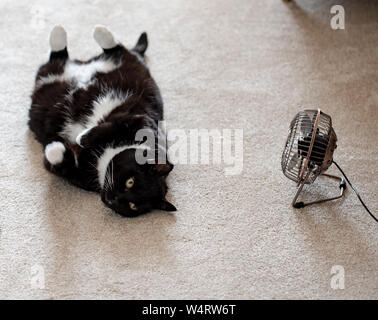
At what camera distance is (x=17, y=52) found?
2.11m

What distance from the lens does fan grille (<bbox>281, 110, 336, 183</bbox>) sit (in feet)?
4.68

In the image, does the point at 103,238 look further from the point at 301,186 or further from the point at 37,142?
the point at 301,186

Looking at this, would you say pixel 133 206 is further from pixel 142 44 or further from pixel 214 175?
pixel 142 44

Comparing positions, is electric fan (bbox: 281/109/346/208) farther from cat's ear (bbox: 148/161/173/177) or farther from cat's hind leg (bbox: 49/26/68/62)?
cat's hind leg (bbox: 49/26/68/62)

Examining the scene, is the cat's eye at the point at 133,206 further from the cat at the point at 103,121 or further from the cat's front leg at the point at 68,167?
the cat's front leg at the point at 68,167

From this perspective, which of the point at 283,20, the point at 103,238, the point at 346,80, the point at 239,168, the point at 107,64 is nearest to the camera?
the point at 103,238

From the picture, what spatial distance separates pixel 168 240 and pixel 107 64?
2.46ft

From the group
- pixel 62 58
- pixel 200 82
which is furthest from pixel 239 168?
pixel 62 58

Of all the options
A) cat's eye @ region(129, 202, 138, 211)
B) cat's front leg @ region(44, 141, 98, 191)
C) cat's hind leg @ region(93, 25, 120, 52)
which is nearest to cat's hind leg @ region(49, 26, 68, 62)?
cat's hind leg @ region(93, 25, 120, 52)

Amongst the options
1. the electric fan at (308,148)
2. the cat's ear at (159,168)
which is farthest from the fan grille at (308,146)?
the cat's ear at (159,168)

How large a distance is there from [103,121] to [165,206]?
38cm

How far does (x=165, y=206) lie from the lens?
1489mm


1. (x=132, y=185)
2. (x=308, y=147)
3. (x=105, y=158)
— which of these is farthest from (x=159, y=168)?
(x=308, y=147)

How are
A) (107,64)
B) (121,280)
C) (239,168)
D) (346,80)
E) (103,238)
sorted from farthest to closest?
(346,80) < (107,64) < (239,168) < (103,238) < (121,280)
